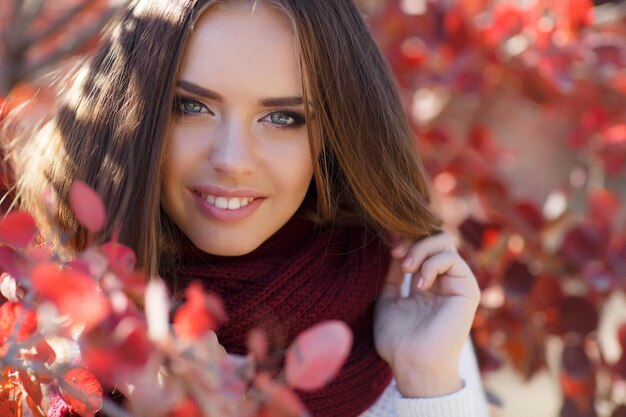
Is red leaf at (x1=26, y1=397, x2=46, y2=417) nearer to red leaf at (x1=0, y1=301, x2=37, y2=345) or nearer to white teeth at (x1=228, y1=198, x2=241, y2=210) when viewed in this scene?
red leaf at (x1=0, y1=301, x2=37, y2=345)

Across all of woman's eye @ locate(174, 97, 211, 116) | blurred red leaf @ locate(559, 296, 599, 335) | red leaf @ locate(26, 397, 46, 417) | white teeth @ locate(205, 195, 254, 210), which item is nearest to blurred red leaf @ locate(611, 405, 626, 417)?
A: blurred red leaf @ locate(559, 296, 599, 335)

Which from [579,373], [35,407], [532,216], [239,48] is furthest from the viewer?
[532,216]

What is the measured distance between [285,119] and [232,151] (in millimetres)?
142

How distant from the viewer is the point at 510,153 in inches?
93.1

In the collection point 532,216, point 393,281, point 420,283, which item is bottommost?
point 532,216

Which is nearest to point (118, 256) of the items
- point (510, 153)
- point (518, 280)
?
point (518, 280)

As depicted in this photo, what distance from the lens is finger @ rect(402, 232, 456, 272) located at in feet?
5.21

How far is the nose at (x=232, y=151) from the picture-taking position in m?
1.31

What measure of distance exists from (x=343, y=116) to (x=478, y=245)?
0.76 metres

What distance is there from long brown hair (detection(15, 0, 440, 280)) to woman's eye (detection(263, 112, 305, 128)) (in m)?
0.02

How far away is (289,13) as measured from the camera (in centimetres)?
136

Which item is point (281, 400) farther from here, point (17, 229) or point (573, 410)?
point (573, 410)

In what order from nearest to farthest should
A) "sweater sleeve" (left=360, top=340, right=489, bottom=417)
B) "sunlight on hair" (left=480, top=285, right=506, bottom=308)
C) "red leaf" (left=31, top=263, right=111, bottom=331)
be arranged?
1. "red leaf" (left=31, top=263, right=111, bottom=331)
2. "sweater sleeve" (left=360, top=340, right=489, bottom=417)
3. "sunlight on hair" (left=480, top=285, right=506, bottom=308)

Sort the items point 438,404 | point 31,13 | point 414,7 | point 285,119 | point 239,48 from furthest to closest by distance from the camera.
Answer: point 414,7 → point 31,13 → point 438,404 → point 285,119 → point 239,48
